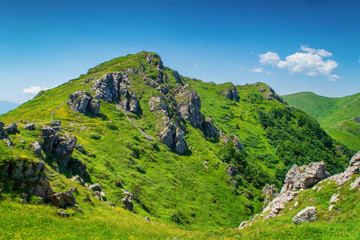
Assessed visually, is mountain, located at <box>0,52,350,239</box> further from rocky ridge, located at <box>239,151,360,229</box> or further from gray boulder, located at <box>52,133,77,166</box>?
rocky ridge, located at <box>239,151,360,229</box>

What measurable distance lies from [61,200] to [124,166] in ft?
139

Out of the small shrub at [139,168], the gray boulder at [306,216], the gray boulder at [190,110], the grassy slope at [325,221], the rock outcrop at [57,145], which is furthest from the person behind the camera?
the gray boulder at [190,110]

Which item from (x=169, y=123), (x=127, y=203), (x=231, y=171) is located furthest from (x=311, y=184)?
(x=169, y=123)

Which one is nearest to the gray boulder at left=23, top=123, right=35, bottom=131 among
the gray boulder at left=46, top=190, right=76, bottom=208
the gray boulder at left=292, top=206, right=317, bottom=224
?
the gray boulder at left=46, top=190, right=76, bottom=208

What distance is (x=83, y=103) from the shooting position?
83.5m

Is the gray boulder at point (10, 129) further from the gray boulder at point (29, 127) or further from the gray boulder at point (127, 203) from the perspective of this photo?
the gray boulder at point (127, 203)

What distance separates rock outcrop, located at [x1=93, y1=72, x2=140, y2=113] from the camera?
102 metres

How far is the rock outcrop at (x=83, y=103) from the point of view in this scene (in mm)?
82750

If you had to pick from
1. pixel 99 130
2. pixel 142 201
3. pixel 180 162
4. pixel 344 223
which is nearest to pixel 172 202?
pixel 142 201

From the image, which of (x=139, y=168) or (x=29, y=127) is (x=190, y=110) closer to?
(x=139, y=168)

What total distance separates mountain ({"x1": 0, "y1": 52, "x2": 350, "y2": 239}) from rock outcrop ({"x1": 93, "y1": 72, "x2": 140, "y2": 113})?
1.83 ft

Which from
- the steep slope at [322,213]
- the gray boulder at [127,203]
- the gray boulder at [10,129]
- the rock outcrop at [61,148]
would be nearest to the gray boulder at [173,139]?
the gray boulder at [127,203]

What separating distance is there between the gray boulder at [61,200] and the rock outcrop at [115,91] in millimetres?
81629

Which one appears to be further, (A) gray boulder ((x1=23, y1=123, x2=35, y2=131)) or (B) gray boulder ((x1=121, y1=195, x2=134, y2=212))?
(B) gray boulder ((x1=121, y1=195, x2=134, y2=212))
